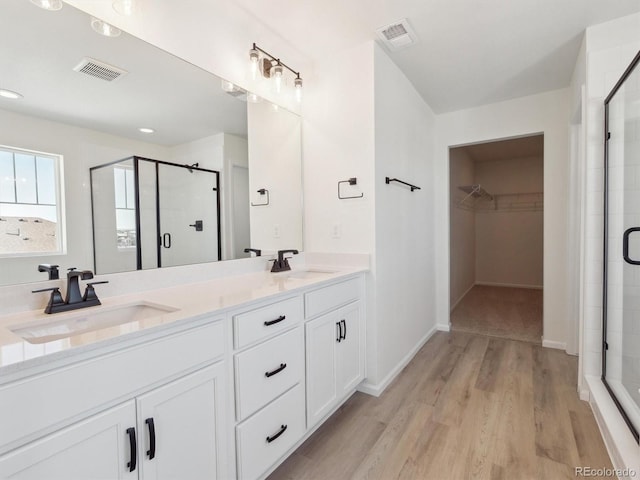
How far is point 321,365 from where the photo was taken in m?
1.76

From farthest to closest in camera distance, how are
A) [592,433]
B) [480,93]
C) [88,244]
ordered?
[480,93]
[592,433]
[88,244]

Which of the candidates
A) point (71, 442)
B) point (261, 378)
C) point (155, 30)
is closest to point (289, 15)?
point (155, 30)

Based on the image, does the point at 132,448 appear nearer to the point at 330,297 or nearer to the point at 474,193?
the point at 330,297

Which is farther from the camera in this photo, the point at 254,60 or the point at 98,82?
the point at 254,60

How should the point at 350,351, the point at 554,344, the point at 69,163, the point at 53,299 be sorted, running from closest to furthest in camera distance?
the point at 53,299 → the point at 69,163 → the point at 350,351 → the point at 554,344

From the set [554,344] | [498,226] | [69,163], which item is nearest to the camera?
[69,163]

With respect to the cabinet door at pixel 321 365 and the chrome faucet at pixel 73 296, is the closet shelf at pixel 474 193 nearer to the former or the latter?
the cabinet door at pixel 321 365

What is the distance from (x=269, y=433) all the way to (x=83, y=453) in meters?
0.75

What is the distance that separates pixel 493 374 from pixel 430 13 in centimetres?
260

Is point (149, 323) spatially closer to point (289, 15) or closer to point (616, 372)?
point (289, 15)

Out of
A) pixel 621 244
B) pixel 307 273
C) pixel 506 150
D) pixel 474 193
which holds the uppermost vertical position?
pixel 506 150

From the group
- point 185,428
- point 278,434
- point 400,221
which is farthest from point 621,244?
point 185,428

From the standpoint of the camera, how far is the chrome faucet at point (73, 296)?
118cm

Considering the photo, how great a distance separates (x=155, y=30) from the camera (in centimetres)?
154
